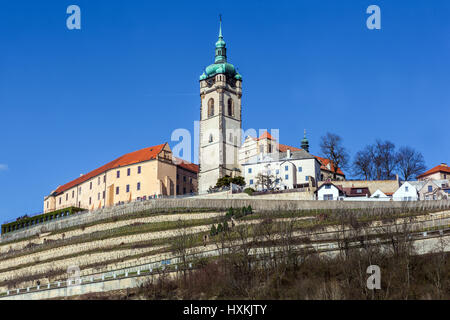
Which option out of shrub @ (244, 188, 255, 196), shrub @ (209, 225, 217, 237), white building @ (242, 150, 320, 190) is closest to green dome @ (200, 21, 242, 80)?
white building @ (242, 150, 320, 190)

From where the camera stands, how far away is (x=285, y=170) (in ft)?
274

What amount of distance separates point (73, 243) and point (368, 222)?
1296 inches

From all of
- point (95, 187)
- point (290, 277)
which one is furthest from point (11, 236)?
point (290, 277)

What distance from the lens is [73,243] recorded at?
2926 inches

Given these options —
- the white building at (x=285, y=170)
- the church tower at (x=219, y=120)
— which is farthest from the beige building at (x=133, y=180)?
the white building at (x=285, y=170)

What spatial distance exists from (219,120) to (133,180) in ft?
47.5

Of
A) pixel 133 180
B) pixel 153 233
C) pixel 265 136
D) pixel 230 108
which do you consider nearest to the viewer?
pixel 153 233

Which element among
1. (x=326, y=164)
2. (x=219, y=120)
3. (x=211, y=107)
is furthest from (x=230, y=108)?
(x=326, y=164)

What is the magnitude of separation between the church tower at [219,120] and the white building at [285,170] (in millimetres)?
5217

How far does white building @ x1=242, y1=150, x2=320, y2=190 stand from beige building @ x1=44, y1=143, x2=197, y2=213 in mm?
10470

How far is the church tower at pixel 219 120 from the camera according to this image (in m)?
90.6

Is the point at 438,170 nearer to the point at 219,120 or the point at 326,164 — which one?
the point at 326,164

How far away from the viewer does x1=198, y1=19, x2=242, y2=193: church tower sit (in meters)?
90.6

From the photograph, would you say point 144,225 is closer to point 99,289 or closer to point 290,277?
point 99,289
